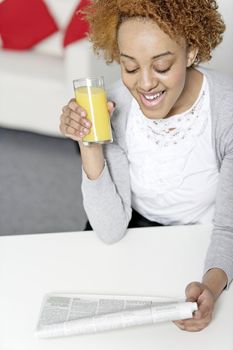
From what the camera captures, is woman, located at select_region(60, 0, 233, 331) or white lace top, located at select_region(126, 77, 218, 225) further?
white lace top, located at select_region(126, 77, 218, 225)

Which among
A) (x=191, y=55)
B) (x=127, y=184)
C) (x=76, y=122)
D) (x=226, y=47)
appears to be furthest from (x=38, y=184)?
(x=191, y=55)

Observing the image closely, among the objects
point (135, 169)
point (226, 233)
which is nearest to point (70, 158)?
point (135, 169)

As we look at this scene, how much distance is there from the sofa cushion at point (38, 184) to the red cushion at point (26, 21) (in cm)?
51

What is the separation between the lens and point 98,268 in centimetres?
125

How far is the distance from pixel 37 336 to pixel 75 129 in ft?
1.53

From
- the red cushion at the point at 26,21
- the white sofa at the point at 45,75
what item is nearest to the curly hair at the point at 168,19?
the white sofa at the point at 45,75

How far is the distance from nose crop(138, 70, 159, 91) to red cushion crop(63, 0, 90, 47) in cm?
162

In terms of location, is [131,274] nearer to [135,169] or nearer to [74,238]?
[74,238]

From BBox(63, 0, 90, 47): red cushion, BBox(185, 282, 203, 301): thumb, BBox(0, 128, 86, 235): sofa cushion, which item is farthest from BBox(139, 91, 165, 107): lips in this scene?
BBox(63, 0, 90, 47): red cushion

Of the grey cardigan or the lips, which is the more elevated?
the lips

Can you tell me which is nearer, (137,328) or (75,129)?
(137,328)

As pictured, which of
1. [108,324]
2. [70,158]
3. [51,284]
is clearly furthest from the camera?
[70,158]

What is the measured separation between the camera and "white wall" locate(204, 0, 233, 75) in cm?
276

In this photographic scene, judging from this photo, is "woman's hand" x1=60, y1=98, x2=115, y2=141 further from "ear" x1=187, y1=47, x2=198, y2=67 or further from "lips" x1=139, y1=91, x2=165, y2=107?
"ear" x1=187, y1=47, x2=198, y2=67
